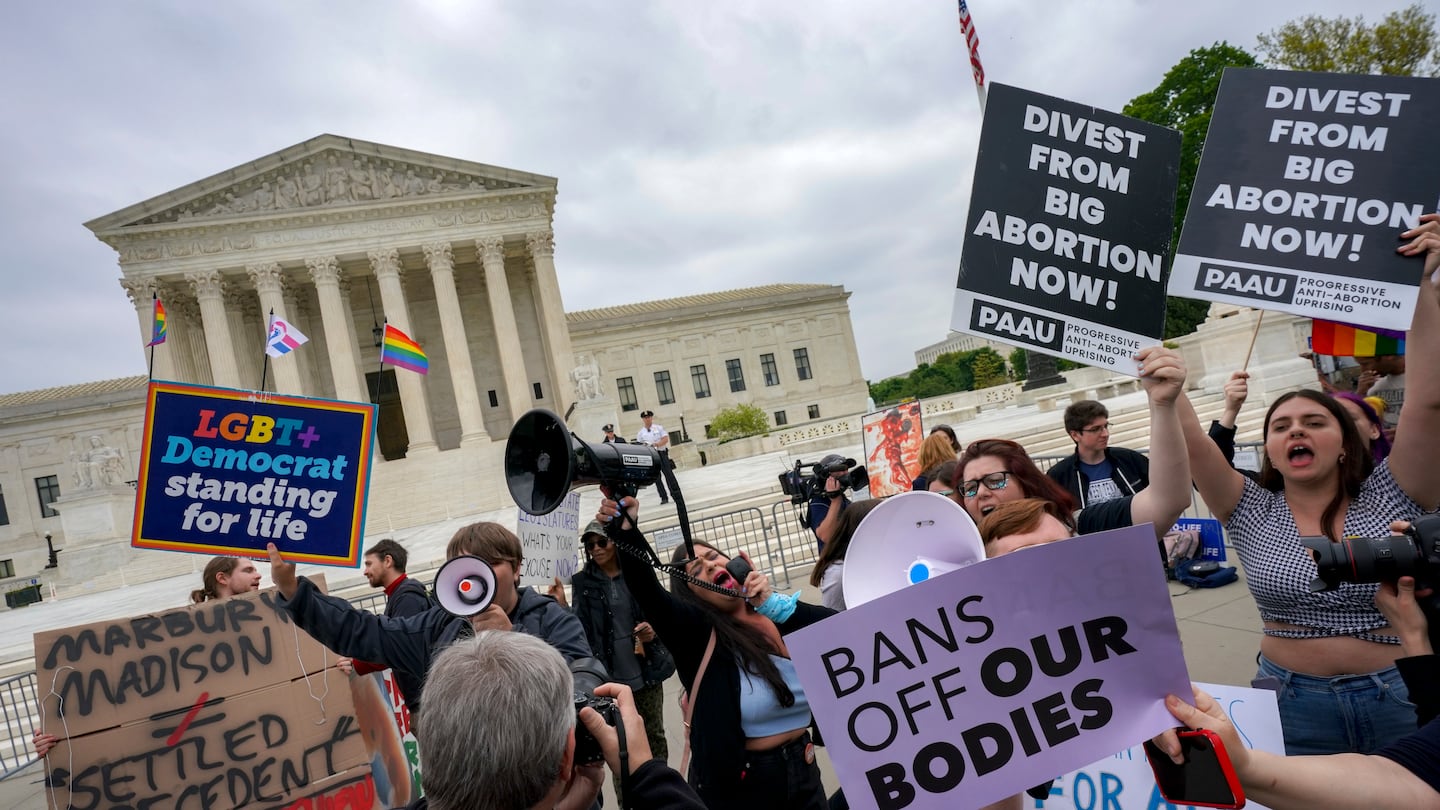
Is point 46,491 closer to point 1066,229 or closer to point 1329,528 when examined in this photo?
point 1066,229

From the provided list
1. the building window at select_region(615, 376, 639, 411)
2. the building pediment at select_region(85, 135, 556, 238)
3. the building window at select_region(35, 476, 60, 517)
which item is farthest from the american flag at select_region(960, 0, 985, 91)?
the building window at select_region(35, 476, 60, 517)

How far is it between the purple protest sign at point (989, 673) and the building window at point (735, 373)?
48.0 meters

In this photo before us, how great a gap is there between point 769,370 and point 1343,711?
48713mm

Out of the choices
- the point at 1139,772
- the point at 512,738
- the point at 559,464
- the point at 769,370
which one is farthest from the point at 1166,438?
the point at 769,370

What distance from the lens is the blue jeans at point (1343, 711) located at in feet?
6.33

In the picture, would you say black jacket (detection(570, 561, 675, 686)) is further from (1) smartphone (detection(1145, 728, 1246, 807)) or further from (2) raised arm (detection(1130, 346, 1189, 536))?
(1) smartphone (detection(1145, 728, 1246, 807))

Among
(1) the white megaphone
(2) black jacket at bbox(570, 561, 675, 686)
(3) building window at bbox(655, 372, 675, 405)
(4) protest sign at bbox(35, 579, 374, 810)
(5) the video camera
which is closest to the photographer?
(1) the white megaphone

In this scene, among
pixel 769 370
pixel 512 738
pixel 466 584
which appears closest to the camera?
pixel 512 738

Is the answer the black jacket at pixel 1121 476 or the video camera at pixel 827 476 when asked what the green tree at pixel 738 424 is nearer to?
the video camera at pixel 827 476

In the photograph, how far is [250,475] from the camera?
10.9 ft

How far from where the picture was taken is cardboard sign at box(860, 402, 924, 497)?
7.93m

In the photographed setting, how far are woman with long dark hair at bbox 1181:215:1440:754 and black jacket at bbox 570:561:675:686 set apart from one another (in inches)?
→ 104

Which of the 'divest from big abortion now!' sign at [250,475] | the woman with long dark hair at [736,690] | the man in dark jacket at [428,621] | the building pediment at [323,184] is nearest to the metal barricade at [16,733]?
the 'divest from big abortion now!' sign at [250,475]

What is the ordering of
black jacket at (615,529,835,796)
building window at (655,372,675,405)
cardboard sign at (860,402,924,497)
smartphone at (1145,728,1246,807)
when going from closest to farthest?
smartphone at (1145,728,1246,807), black jacket at (615,529,835,796), cardboard sign at (860,402,924,497), building window at (655,372,675,405)
